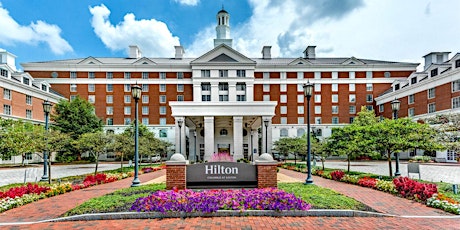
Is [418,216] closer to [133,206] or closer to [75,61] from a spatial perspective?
[133,206]

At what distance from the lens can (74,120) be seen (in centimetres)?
4144

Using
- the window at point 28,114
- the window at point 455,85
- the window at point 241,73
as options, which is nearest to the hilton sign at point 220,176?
the window at point 455,85

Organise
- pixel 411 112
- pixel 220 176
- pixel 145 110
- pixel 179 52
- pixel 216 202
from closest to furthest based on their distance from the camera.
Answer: pixel 216 202
pixel 220 176
pixel 411 112
pixel 145 110
pixel 179 52

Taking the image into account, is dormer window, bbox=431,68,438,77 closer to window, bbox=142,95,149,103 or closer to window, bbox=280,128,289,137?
window, bbox=280,128,289,137

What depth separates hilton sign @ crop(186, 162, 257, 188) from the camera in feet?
33.0

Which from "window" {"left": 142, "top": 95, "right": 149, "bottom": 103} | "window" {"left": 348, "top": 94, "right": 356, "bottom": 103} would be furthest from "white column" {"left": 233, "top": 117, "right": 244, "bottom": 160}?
"window" {"left": 348, "top": 94, "right": 356, "bottom": 103}

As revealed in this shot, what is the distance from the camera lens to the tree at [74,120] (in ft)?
133

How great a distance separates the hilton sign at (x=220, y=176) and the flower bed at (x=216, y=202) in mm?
1274

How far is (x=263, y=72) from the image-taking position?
52.6 metres

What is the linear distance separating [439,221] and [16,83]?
49.0 metres

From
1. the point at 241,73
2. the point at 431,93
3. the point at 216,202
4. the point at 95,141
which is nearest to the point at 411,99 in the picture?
the point at 431,93

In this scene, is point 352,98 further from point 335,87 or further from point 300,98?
point 300,98

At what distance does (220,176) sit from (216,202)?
1900 mm

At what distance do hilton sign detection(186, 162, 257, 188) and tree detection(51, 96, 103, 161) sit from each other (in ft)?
119
